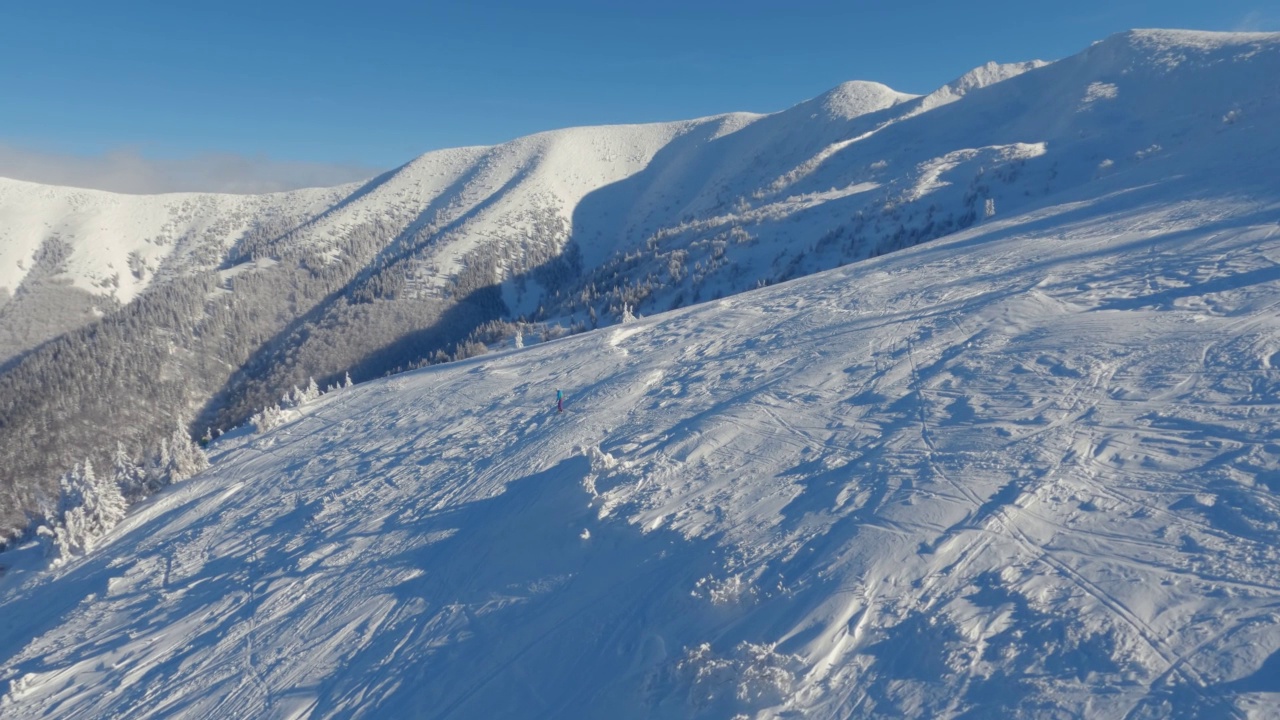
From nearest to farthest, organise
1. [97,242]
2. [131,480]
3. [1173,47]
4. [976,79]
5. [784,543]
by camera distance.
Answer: [784,543] < [131,480] < [1173,47] < [976,79] < [97,242]

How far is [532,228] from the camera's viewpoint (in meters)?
117

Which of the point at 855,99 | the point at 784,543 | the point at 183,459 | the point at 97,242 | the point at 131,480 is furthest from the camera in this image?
the point at 97,242

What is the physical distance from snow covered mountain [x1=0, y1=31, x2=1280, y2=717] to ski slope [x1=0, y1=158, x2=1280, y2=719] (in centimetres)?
6

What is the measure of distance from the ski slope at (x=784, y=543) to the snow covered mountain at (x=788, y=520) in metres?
0.06

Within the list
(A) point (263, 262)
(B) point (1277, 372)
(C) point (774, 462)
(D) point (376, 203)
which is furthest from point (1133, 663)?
(D) point (376, 203)

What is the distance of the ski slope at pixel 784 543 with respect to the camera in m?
7.17

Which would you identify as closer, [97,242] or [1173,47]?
[1173,47]

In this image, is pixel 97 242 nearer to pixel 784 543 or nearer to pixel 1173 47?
pixel 784 543

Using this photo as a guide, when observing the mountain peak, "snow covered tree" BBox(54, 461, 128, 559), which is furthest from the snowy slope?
the mountain peak

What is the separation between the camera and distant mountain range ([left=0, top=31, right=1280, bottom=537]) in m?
54.9

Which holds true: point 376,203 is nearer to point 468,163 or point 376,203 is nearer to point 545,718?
point 468,163

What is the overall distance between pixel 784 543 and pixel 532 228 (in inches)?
4466

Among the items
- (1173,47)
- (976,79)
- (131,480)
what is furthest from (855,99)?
(131,480)

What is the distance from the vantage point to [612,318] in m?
55.0
